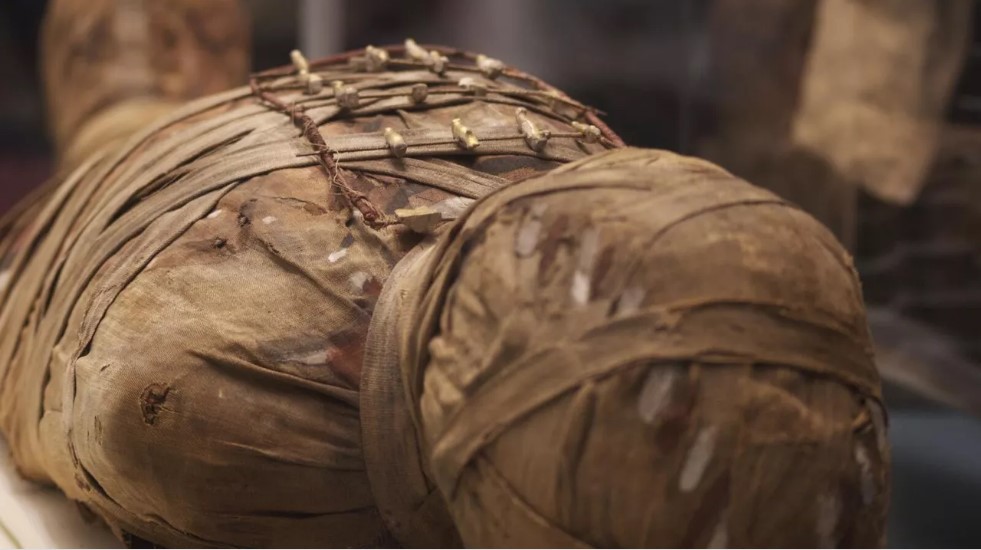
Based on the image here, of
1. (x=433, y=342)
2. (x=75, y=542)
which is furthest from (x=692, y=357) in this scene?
(x=75, y=542)

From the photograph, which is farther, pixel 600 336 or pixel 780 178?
pixel 780 178

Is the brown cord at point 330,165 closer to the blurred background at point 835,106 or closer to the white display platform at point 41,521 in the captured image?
the white display platform at point 41,521

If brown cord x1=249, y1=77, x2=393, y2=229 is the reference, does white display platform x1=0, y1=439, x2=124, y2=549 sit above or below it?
below

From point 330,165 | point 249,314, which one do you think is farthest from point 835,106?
point 249,314

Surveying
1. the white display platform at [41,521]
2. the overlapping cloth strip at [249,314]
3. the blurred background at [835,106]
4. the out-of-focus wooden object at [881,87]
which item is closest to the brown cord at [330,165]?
the overlapping cloth strip at [249,314]

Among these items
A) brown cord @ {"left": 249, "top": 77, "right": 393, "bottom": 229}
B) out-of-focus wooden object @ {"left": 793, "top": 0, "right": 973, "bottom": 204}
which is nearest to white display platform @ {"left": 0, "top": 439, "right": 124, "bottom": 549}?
brown cord @ {"left": 249, "top": 77, "right": 393, "bottom": 229}

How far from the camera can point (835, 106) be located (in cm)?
Answer: 246

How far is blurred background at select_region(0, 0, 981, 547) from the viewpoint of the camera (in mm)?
2205

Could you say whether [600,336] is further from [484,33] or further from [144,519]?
[484,33]

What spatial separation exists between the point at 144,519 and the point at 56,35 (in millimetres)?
1784

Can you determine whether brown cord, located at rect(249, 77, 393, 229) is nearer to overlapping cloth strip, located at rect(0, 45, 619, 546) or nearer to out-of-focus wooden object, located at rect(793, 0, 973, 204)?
overlapping cloth strip, located at rect(0, 45, 619, 546)

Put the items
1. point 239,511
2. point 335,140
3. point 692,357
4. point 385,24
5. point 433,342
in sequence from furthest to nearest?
point 385,24 → point 335,140 → point 239,511 → point 433,342 → point 692,357

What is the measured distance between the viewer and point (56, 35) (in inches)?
104

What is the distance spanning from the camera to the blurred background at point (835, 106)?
2205mm
